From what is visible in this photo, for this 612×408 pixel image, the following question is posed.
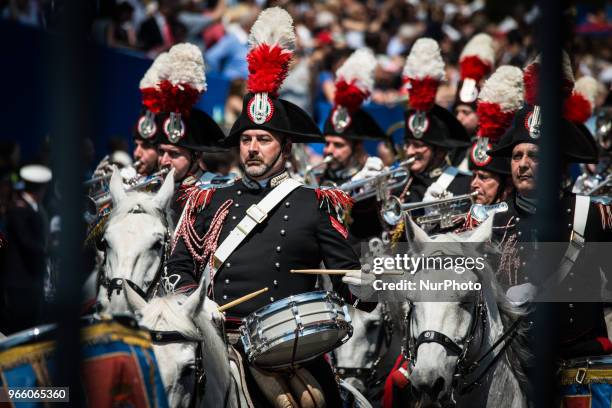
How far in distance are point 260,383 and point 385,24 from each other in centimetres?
1388

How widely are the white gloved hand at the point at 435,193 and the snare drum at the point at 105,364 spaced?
4302 millimetres

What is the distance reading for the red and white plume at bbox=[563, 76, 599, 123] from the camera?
27.8 ft

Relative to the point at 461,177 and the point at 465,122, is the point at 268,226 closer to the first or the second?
the point at 461,177

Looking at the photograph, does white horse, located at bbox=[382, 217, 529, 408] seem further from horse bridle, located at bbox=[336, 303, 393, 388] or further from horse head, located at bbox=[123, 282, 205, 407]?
horse bridle, located at bbox=[336, 303, 393, 388]

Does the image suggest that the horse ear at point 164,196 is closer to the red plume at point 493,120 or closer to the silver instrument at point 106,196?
the silver instrument at point 106,196

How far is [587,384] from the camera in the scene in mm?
5785

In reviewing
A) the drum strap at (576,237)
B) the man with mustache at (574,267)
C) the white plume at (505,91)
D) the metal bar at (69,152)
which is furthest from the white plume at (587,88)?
the metal bar at (69,152)

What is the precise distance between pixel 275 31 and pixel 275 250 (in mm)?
1432

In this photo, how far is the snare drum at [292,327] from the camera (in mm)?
5188

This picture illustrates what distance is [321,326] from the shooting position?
5.23 metres

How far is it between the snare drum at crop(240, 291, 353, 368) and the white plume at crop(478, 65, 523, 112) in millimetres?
3177

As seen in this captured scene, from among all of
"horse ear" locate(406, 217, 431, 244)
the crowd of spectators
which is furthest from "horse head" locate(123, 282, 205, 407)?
the crowd of spectators

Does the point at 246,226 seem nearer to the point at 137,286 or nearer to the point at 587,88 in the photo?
the point at 137,286

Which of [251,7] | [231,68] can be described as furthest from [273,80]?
[251,7]
